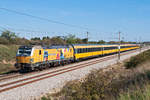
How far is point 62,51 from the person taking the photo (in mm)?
24875

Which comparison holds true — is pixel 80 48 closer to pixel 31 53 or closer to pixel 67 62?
pixel 67 62

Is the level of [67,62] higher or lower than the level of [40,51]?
lower

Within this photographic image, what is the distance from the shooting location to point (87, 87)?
896cm

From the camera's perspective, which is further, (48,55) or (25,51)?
(48,55)

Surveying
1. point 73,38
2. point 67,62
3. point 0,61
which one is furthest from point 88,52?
point 73,38

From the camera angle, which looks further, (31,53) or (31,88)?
(31,53)

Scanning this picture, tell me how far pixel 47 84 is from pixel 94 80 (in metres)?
5.33

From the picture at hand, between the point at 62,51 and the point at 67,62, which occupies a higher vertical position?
the point at 62,51

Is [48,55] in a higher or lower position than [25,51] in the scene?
lower

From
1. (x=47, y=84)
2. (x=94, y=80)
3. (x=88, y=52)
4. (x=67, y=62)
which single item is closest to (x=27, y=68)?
(x=47, y=84)

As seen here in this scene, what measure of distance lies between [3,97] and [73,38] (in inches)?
2719

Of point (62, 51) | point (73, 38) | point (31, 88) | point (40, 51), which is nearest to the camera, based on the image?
point (31, 88)

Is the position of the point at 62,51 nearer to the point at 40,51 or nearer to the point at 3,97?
the point at 40,51

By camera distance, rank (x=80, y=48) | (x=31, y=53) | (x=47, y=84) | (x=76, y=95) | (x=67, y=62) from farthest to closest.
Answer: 1. (x=80, y=48)
2. (x=67, y=62)
3. (x=31, y=53)
4. (x=47, y=84)
5. (x=76, y=95)
